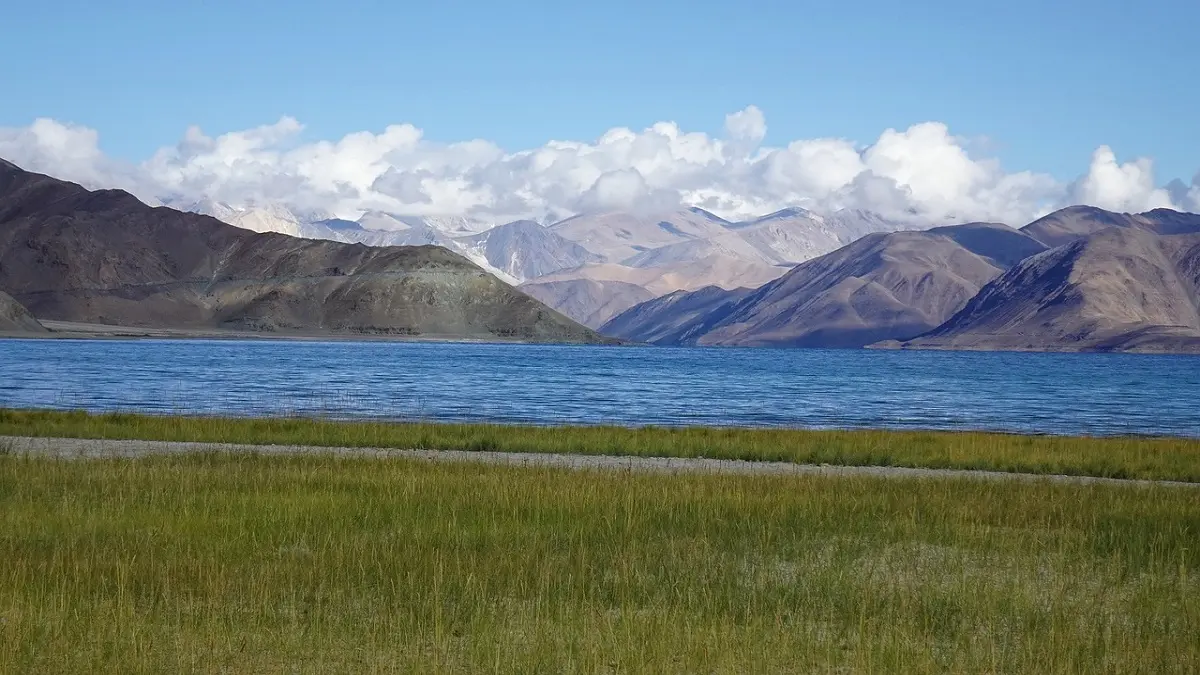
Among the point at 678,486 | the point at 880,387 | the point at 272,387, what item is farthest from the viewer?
the point at 880,387

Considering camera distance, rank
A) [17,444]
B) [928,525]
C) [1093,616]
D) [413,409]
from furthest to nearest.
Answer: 1. [413,409]
2. [17,444]
3. [928,525]
4. [1093,616]

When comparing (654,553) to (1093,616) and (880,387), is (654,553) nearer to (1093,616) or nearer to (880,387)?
(1093,616)

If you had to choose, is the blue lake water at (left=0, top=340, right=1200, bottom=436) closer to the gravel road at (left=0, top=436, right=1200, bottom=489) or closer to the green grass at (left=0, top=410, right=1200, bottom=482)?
the green grass at (left=0, top=410, right=1200, bottom=482)

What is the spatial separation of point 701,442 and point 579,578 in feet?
92.0

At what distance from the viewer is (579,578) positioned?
58.2ft

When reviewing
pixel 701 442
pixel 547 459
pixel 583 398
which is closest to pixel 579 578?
pixel 547 459

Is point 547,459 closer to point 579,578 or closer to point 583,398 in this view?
point 579,578

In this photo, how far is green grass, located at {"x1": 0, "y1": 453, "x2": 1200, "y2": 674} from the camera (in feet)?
45.5

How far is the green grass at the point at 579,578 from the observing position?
1388cm

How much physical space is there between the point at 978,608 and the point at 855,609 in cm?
154

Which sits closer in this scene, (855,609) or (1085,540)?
(855,609)

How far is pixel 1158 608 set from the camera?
1666 cm

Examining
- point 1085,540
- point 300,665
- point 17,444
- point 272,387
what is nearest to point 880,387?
point 272,387

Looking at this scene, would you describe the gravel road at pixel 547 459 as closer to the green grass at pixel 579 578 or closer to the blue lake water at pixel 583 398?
the green grass at pixel 579 578
